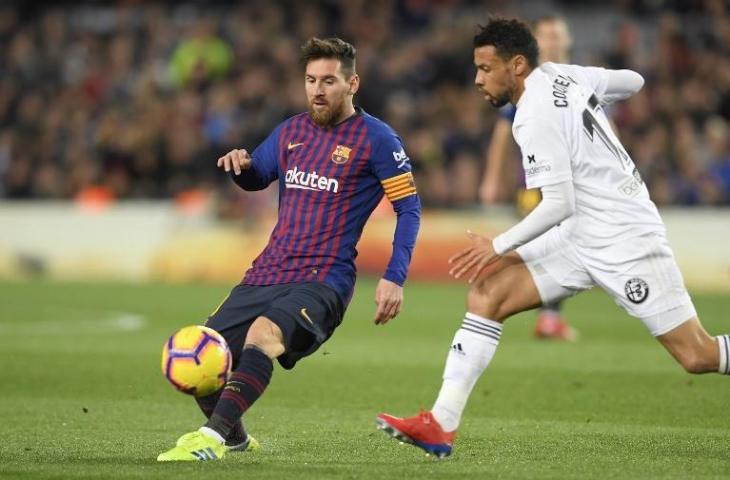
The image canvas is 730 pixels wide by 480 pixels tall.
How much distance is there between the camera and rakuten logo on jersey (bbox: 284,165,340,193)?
23.4 ft

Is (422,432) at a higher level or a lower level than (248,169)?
lower

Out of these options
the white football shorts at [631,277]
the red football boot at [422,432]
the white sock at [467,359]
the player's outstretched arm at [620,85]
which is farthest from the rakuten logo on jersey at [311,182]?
the player's outstretched arm at [620,85]

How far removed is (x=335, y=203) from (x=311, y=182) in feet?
0.54

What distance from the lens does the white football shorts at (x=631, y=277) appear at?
22.1ft

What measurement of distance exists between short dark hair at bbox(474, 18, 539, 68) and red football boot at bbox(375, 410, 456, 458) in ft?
5.96

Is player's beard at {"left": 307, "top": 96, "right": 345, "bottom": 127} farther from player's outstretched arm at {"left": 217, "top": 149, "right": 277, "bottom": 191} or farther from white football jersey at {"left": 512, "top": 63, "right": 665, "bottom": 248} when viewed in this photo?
white football jersey at {"left": 512, "top": 63, "right": 665, "bottom": 248}

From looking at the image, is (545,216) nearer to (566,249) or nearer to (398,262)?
(566,249)

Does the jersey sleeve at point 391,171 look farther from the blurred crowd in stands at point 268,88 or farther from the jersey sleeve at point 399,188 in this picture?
the blurred crowd in stands at point 268,88

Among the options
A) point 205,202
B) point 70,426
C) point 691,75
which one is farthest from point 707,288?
point 70,426

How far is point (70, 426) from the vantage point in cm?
805

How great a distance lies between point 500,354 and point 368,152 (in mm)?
5607

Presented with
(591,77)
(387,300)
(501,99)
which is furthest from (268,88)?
(387,300)

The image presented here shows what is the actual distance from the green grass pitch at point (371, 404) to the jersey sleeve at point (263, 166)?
1.42m

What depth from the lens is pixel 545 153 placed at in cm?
655
